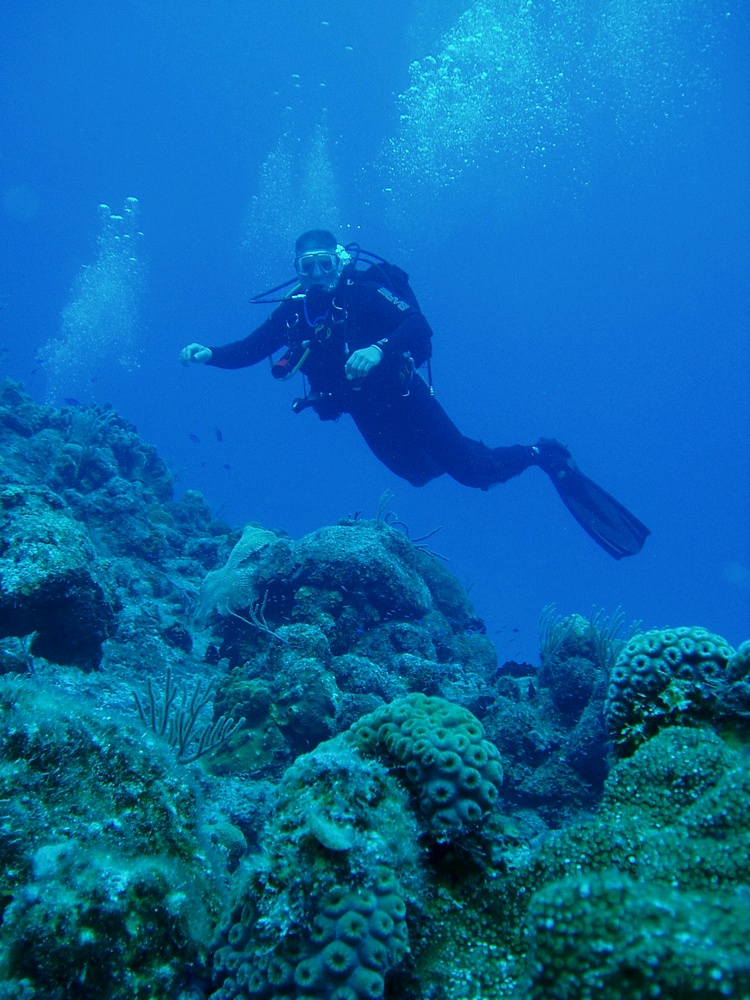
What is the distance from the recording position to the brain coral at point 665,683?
2.49 m

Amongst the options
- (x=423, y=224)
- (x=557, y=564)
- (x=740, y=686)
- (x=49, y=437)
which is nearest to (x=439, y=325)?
(x=423, y=224)

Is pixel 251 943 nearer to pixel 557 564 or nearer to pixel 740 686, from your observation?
pixel 740 686

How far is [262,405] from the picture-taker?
6339 inches

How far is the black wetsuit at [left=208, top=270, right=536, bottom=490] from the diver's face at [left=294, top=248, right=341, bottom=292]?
0.19m

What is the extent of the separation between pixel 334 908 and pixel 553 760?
164 inches

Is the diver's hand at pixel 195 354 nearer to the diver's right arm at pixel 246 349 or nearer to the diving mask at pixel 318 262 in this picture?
the diver's right arm at pixel 246 349

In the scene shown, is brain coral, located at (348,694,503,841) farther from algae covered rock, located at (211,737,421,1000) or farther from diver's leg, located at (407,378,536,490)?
diver's leg, located at (407,378,536,490)

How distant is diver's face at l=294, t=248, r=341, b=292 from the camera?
30.0 feet

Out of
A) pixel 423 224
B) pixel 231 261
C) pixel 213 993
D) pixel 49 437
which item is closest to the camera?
pixel 213 993

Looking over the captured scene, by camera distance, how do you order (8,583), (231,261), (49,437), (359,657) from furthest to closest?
(231,261)
(49,437)
(359,657)
(8,583)

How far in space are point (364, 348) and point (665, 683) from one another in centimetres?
655

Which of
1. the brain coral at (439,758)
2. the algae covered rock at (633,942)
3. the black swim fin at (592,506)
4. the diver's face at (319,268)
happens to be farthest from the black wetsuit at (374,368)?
→ the algae covered rock at (633,942)

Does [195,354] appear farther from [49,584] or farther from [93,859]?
[93,859]

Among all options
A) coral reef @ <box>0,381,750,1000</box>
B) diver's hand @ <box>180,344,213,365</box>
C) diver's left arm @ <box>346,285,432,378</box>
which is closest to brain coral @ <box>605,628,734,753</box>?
coral reef @ <box>0,381,750,1000</box>
